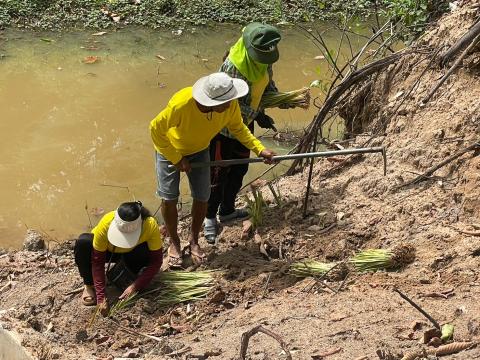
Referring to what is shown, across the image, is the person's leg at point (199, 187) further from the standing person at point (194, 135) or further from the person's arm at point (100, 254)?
the person's arm at point (100, 254)

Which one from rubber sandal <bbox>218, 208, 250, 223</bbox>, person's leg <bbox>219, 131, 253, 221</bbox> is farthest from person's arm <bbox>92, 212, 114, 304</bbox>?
rubber sandal <bbox>218, 208, 250, 223</bbox>

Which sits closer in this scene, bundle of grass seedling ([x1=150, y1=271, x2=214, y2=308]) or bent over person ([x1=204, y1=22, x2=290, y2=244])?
bundle of grass seedling ([x1=150, y1=271, x2=214, y2=308])

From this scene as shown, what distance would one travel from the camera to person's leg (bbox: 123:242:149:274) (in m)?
4.45

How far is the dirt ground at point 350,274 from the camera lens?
3531 millimetres

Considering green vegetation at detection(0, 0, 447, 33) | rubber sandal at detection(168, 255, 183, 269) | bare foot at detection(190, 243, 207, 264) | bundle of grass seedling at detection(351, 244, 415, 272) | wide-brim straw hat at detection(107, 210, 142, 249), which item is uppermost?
wide-brim straw hat at detection(107, 210, 142, 249)

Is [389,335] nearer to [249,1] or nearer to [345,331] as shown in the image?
[345,331]

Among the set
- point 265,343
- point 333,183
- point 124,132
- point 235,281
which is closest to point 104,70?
point 124,132

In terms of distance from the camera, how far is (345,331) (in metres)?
3.45

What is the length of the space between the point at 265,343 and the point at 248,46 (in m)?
2.07

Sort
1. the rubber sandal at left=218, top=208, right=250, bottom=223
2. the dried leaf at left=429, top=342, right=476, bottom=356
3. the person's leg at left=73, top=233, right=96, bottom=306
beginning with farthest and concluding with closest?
the rubber sandal at left=218, top=208, right=250, bottom=223
the person's leg at left=73, top=233, right=96, bottom=306
the dried leaf at left=429, top=342, right=476, bottom=356

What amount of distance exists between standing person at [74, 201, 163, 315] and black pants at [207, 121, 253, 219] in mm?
852

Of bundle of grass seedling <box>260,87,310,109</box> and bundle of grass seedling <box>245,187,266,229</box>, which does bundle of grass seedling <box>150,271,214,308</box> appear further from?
bundle of grass seedling <box>260,87,310,109</box>

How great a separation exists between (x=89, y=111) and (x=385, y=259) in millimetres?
4505

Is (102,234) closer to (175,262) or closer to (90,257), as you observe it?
(90,257)
